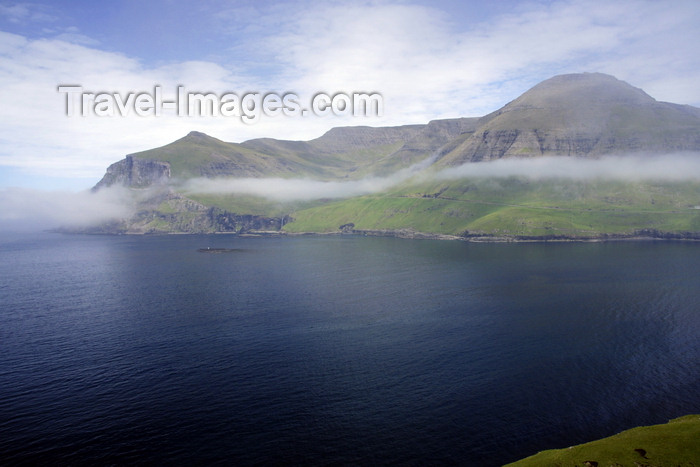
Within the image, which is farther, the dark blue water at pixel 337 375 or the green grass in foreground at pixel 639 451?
the dark blue water at pixel 337 375

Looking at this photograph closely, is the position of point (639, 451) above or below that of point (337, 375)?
above

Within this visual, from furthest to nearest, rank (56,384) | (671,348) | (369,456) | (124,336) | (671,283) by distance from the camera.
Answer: (671,283), (124,336), (671,348), (56,384), (369,456)

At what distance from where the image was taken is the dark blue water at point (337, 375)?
65.2m

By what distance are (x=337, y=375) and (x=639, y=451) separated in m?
52.3

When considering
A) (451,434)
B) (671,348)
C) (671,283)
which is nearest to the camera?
(451,434)

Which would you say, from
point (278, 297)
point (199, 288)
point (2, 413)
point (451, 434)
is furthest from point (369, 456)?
point (199, 288)

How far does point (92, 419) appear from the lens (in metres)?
70.4

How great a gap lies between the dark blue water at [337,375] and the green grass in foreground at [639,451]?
24.9 ft

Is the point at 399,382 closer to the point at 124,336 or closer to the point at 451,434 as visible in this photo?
the point at 451,434

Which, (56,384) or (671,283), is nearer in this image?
(56,384)

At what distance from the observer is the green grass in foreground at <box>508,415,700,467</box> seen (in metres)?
51.8

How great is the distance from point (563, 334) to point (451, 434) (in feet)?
203

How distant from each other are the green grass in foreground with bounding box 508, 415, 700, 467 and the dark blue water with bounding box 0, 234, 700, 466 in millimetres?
7590

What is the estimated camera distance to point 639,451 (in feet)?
177
